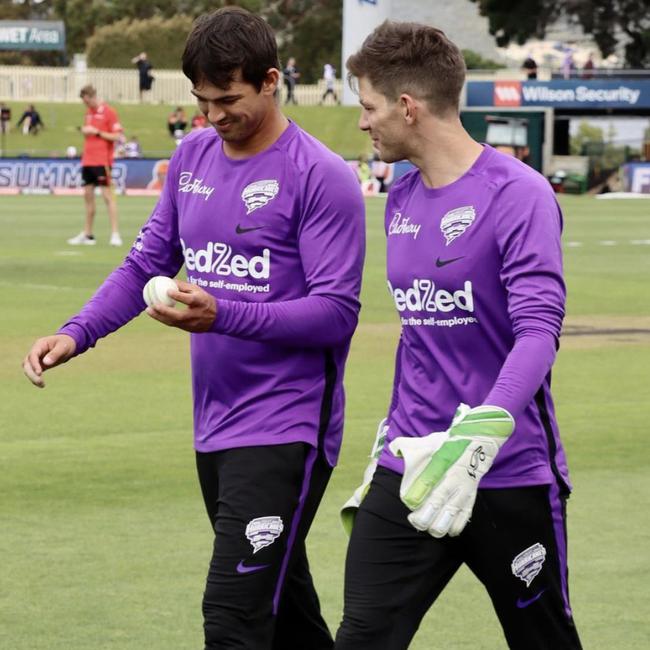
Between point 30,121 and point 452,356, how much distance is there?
62227 mm

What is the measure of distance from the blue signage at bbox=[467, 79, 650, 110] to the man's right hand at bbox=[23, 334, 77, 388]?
53083 mm

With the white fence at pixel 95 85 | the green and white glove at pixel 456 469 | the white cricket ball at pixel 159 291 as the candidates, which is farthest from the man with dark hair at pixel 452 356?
the white fence at pixel 95 85

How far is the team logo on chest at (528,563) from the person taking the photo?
4.27 m

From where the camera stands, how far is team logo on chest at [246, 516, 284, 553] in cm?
459

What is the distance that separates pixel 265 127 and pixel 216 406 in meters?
0.83

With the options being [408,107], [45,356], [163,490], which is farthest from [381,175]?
[408,107]

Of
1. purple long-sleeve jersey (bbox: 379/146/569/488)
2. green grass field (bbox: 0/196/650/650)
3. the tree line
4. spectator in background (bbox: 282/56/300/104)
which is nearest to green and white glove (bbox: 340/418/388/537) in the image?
purple long-sleeve jersey (bbox: 379/146/569/488)

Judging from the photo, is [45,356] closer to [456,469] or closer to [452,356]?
[452,356]

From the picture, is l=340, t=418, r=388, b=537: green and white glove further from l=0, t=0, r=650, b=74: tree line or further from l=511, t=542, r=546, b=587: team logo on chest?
l=0, t=0, r=650, b=74: tree line

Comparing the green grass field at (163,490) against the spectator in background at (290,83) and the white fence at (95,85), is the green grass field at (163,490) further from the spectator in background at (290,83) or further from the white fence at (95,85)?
the white fence at (95,85)

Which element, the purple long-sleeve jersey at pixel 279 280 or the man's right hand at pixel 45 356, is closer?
the purple long-sleeve jersey at pixel 279 280

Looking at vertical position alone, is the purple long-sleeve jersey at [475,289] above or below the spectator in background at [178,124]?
above

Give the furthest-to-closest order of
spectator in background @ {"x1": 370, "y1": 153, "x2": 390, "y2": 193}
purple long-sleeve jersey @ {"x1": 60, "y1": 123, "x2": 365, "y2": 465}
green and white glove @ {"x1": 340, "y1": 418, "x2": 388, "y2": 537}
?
spectator in background @ {"x1": 370, "y1": 153, "x2": 390, "y2": 193}, purple long-sleeve jersey @ {"x1": 60, "y1": 123, "x2": 365, "y2": 465}, green and white glove @ {"x1": 340, "y1": 418, "x2": 388, "y2": 537}

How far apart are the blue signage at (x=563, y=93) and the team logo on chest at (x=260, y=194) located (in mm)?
53080
